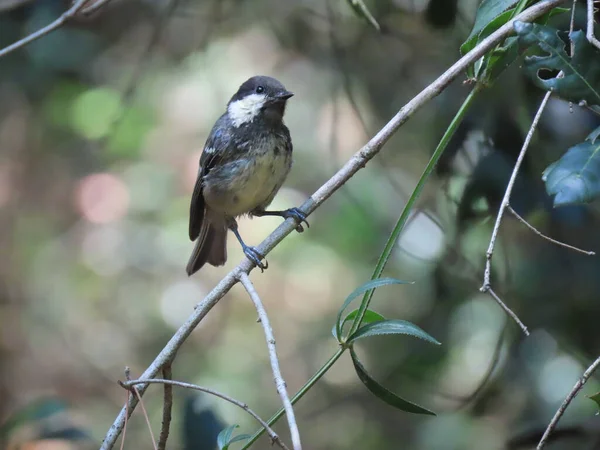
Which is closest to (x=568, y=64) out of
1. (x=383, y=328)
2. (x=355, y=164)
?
(x=355, y=164)

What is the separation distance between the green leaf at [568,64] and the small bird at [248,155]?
5.60 ft

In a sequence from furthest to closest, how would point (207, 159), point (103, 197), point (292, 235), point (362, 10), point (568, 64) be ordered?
point (292, 235) → point (103, 197) → point (207, 159) → point (362, 10) → point (568, 64)

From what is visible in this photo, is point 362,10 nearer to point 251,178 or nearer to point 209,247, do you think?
point 251,178

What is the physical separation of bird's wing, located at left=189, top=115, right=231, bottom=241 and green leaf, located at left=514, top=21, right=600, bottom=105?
203 cm

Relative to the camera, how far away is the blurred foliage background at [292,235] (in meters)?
3.19

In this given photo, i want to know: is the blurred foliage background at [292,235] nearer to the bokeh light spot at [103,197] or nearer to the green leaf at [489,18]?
the bokeh light spot at [103,197]

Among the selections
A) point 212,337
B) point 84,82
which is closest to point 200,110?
point 84,82

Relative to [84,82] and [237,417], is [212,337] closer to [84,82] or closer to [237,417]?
[237,417]

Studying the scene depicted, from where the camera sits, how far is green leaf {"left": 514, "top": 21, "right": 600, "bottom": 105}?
161 cm

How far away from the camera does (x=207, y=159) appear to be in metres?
3.62

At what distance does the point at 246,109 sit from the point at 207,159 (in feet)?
1.07

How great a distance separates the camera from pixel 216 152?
3551 mm

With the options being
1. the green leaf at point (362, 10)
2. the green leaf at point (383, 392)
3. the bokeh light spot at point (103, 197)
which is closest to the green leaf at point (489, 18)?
the green leaf at point (362, 10)

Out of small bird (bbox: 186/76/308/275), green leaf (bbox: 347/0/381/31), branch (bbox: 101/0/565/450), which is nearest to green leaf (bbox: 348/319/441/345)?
branch (bbox: 101/0/565/450)
